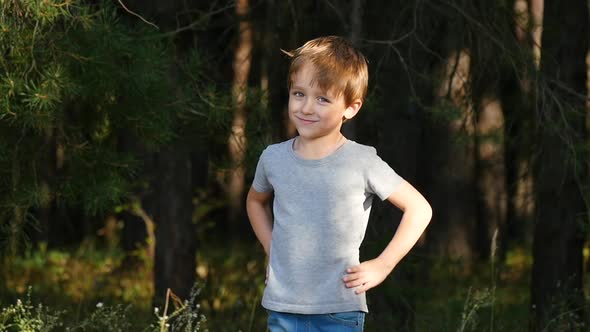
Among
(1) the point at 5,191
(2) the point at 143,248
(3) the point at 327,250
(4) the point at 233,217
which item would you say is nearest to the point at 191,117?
(1) the point at 5,191

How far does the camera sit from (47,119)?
4734mm

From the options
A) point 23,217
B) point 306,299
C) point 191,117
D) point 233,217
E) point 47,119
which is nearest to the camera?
point 306,299

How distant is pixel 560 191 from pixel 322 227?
373 centimetres

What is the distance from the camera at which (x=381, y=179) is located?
3.45 meters

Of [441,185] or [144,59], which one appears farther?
[441,185]

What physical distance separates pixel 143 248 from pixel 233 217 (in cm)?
285

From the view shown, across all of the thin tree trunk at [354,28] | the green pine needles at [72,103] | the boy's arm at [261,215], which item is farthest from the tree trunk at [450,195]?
the boy's arm at [261,215]

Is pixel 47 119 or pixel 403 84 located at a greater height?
pixel 403 84

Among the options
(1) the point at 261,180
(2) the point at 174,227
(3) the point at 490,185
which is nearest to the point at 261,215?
(1) the point at 261,180

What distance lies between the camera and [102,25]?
16.2ft

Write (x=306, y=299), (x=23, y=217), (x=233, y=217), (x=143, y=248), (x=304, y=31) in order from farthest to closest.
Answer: (x=233, y=217)
(x=143, y=248)
(x=304, y=31)
(x=23, y=217)
(x=306, y=299)

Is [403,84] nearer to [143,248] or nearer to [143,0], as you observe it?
[143,0]

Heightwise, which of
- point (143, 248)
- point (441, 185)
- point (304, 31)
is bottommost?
point (143, 248)

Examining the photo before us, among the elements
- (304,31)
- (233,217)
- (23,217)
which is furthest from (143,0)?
(233,217)
